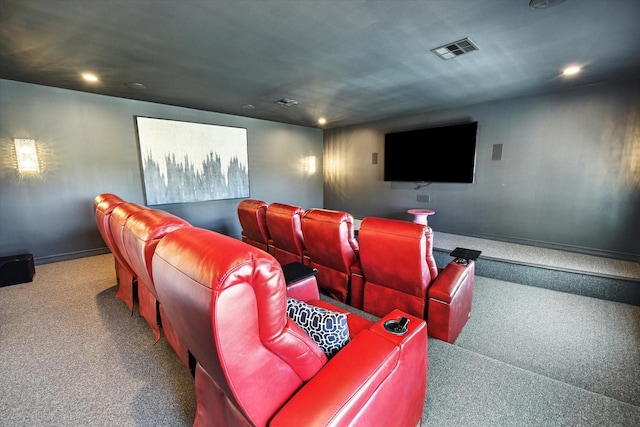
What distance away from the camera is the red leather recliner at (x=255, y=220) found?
3.26 meters

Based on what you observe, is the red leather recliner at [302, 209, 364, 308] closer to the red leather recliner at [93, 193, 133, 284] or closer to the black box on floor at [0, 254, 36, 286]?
the red leather recliner at [93, 193, 133, 284]

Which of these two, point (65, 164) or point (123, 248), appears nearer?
point (123, 248)

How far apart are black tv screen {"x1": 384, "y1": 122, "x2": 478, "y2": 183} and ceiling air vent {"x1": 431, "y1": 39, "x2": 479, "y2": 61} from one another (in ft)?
7.71

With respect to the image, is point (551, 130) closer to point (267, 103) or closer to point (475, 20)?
point (475, 20)

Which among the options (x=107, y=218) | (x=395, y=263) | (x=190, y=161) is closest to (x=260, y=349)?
(x=395, y=263)

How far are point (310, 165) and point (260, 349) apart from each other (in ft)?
21.9

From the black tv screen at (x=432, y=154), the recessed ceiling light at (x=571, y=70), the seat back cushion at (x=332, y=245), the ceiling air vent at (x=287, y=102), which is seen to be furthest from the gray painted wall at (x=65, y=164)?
the recessed ceiling light at (x=571, y=70)

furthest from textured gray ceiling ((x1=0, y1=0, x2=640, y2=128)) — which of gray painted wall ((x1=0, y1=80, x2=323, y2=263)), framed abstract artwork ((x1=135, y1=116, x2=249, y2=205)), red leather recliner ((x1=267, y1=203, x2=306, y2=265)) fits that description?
red leather recliner ((x1=267, y1=203, x2=306, y2=265))

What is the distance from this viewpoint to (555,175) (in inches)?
164

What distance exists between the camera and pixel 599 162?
3807mm

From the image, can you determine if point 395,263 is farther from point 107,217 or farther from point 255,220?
point 107,217

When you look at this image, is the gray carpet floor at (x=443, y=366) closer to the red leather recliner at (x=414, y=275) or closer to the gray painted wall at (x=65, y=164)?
the red leather recliner at (x=414, y=275)

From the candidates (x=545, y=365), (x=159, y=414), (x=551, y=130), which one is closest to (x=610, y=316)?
(x=545, y=365)

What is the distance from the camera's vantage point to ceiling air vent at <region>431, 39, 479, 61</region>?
2564 millimetres
